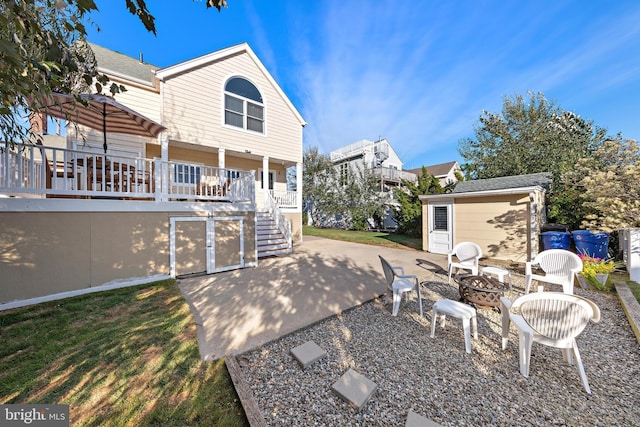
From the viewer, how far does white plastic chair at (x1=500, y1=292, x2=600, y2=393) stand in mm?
2506

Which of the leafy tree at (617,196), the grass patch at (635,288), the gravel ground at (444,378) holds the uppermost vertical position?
the leafy tree at (617,196)

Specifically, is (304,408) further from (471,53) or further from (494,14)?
(471,53)

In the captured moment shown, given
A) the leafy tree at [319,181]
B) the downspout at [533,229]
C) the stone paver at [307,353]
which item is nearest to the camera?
the stone paver at [307,353]

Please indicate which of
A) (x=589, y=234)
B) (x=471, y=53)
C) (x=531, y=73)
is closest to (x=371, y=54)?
(x=471, y=53)

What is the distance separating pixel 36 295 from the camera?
4613mm

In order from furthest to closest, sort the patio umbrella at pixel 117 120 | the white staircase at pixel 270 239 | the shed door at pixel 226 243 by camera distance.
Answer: the white staircase at pixel 270 239, the shed door at pixel 226 243, the patio umbrella at pixel 117 120

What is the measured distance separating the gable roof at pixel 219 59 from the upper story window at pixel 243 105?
977mm

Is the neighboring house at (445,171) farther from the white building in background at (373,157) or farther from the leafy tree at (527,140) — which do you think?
the leafy tree at (527,140)

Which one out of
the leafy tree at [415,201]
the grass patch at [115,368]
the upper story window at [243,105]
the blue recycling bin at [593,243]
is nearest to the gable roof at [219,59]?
the upper story window at [243,105]

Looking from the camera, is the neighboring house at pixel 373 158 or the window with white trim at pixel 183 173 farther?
the neighboring house at pixel 373 158

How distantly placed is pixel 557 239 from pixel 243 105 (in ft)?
43.8

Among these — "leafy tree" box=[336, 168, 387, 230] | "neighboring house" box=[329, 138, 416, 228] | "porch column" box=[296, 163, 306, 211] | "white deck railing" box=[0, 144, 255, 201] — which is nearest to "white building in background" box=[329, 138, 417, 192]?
"neighboring house" box=[329, 138, 416, 228]

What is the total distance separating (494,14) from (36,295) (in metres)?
14.5

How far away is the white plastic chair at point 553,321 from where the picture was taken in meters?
2.51
